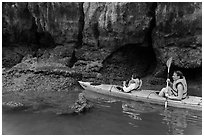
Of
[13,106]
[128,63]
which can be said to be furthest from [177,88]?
[13,106]

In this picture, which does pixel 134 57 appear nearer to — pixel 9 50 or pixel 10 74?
pixel 10 74

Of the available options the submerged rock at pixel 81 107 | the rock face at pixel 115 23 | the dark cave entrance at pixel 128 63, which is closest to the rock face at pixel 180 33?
the rock face at pixel 115 23

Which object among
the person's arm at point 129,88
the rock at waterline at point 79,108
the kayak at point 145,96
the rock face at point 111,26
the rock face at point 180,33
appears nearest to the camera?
the rock at waterline at point 79,108

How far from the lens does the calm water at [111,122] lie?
6.05 m

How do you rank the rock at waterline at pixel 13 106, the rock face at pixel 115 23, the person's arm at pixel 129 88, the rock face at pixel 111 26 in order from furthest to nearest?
the rock face at pixel 115 23 → the rock face at pixel 111 26 → the person's arm at pixel 129 88 → the rock at waterline at pixel 13 106

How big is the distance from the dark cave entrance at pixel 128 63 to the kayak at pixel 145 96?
60.7 inches

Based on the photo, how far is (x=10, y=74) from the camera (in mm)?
10953

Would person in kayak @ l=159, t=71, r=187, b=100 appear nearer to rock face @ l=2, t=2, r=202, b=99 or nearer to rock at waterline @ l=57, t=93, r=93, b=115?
rock face @ l=2, t=2, r=202, b=99

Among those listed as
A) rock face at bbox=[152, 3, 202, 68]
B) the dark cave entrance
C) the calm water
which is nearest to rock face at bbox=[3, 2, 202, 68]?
rock face at bbox=[152, 3, 202, 68]

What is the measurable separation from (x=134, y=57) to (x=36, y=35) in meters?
5.10

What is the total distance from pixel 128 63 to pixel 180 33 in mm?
2707

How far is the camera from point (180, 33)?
9484 millimetres

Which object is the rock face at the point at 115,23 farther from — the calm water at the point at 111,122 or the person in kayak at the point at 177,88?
the calm water at the point at 111,122

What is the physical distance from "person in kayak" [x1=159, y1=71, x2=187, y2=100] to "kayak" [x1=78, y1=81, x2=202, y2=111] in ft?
0.48
